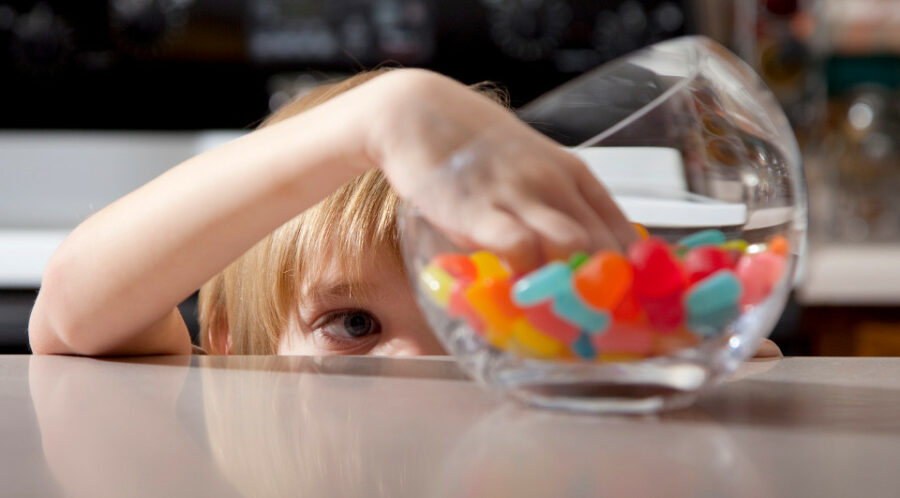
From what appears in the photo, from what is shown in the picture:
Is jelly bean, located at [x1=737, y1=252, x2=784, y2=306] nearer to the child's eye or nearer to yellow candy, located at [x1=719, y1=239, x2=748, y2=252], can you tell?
yellow candy, located at [x1=719, y1=239, x2=748, y2=252]

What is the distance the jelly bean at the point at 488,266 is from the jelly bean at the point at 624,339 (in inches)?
1.5

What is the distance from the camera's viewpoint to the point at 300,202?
1.53 ft

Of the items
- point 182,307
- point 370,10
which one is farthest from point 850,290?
point 182,307

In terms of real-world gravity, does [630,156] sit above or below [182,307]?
above

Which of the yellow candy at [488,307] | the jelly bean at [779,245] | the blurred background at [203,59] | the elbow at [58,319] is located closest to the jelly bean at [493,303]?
the yellow candy at [488,307]

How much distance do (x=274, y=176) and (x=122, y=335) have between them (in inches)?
6.2

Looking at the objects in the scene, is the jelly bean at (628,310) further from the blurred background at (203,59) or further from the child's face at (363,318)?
the blurred background at (203,59)

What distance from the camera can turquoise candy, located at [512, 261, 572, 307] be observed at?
0.30m

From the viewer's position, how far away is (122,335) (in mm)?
542

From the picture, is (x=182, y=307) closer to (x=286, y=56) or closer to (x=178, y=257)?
(x=286, y=56)

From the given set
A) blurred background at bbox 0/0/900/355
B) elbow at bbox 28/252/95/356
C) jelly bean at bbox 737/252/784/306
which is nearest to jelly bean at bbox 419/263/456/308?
jelly bean at bbox 737/252/784/306

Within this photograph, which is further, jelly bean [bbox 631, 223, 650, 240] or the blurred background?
the blurred background

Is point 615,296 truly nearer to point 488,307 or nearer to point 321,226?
point 488,307

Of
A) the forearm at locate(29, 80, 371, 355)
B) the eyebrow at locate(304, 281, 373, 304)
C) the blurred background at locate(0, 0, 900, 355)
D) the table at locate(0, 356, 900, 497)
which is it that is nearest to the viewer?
the table at locate(0, 356, 900, 497)
